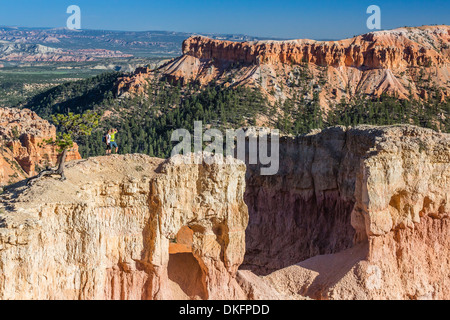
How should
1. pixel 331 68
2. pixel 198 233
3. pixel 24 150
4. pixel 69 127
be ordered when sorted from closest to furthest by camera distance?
pixel 198 233 < pixel 69 127 < pixel 24 150 < pixel 331 68

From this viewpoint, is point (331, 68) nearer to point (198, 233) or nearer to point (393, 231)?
point (393, 231)

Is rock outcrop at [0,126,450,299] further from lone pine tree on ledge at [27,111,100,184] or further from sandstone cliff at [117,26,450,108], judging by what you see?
sandstone cliff at [117,26,450,108]

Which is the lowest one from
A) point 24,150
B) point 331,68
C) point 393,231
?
point 393,231

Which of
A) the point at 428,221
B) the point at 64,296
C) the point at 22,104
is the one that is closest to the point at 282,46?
the point at 22,104

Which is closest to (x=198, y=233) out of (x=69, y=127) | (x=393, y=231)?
(x=69, y=127)

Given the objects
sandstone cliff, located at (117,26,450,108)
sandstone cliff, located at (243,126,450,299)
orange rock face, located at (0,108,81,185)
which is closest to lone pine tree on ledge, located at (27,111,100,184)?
sandstone cliff, located at (243,126,450,299)

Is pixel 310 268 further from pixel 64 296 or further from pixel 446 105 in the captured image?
pixel 446 105
